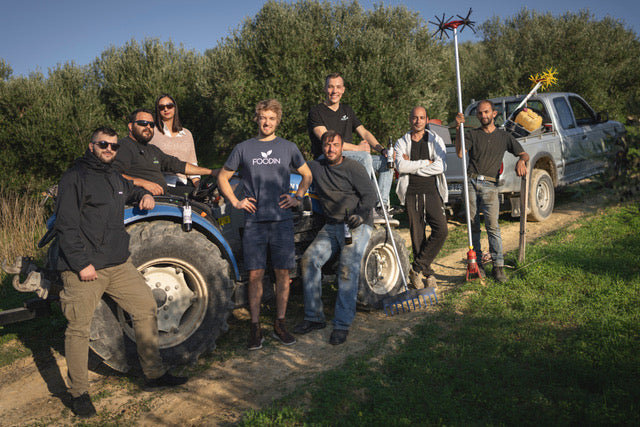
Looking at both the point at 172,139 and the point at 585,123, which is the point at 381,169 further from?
the point at 585,123

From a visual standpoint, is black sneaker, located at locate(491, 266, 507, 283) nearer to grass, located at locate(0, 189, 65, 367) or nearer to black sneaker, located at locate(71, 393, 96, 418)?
black sneaker, located at locate(71, 393, 96, 418)


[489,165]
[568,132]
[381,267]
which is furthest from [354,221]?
[568,132]

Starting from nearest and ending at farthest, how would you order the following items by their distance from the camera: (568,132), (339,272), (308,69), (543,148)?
(339,272)
(543,148)
(568,132)
(308,69)

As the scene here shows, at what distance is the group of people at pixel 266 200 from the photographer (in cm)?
365

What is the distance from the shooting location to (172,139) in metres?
5.53

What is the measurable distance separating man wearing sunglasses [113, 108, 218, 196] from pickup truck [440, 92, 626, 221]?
A: 538 centimetres

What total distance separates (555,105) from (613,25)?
14.6 metres

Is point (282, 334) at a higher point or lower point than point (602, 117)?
lower

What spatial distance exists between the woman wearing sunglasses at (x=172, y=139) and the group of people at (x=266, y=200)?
0.01 m

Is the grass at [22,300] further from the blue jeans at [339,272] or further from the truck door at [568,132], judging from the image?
the truck door at [568,132]

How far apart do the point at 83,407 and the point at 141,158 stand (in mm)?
2196

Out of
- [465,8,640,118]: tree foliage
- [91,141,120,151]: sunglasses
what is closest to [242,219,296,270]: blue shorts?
[91,141,120,151]: sunglasses

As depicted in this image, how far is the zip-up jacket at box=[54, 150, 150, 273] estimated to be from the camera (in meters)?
3.52

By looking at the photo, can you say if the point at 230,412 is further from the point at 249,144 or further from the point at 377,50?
the point at 377,50
